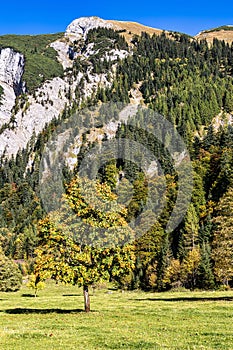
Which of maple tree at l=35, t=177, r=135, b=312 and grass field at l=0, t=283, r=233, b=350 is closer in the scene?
grass field at l=0, t=283, r=233, b=350

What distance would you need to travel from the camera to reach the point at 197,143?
163750mm

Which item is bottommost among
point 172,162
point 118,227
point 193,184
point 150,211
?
point 118,227

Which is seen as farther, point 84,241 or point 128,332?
point 84,241

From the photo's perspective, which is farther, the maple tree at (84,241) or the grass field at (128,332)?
the maple tree at (84,241)

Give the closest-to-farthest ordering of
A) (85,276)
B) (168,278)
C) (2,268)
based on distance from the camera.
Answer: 1. (85,276)
2. (168,278)
3. (2,268)

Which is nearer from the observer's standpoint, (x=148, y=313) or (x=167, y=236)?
(x=148, y=313)

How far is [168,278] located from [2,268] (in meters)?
40.0

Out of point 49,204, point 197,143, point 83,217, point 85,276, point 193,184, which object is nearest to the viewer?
point 85,276

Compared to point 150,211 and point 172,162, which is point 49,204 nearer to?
point 172,162

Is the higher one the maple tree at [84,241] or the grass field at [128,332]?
the maple tree at [84,241]

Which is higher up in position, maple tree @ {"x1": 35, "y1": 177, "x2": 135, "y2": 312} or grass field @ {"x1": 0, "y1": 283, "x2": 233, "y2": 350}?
maple tree @ {"x1": 35, "y1": 177, "x2": 135, "y2": 312}

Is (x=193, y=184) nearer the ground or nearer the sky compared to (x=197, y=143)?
nearer the ground

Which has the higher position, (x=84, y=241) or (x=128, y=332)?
(x=84, y=241)

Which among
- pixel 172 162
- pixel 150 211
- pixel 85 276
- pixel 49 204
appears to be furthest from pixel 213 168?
pixel 85 276
